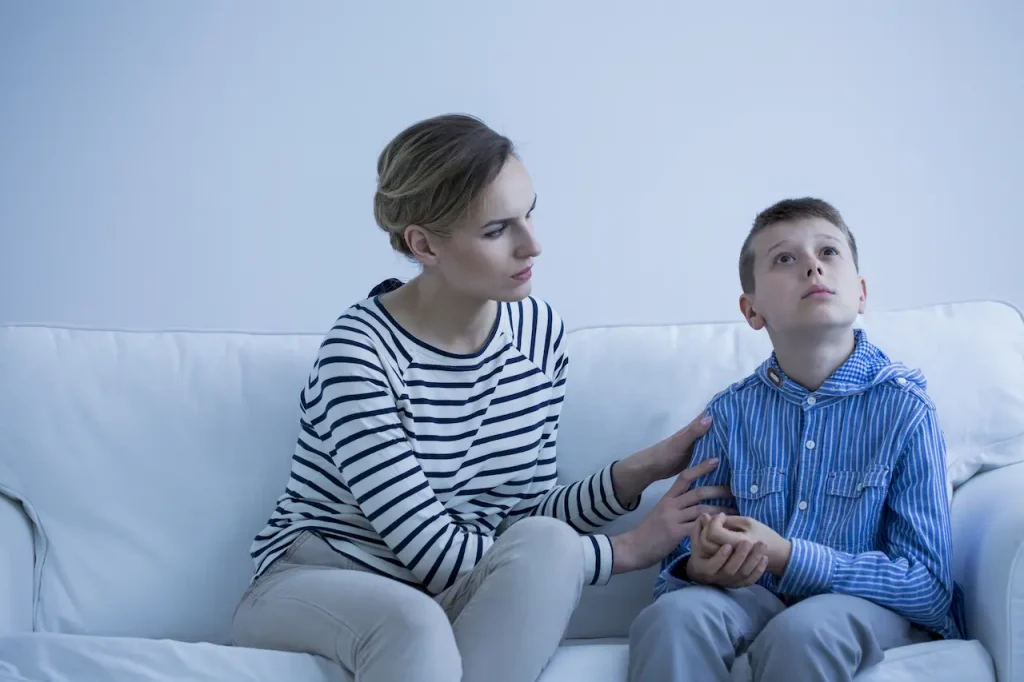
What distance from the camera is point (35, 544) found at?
5.32 ft

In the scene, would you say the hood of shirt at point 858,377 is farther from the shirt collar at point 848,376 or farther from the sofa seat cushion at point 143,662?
the sofa seat cushion at point 143,662

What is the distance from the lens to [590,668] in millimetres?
1287

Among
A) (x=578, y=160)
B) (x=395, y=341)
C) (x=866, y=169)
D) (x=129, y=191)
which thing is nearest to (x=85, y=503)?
(x=395, y=341)

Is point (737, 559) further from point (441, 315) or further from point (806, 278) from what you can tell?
point (441, 315)

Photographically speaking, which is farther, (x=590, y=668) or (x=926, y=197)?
(x=926, y=197)

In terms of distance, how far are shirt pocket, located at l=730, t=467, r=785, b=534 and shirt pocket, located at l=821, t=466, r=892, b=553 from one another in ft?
0.20

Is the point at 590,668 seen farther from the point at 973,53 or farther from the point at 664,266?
the point at 973,53

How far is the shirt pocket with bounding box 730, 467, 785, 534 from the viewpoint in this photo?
55.4 inches

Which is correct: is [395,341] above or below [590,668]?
above

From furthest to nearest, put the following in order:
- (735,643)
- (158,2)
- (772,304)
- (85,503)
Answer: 1. (158,2)
2. (85,503)
3. (772,304)
4. (735,643)

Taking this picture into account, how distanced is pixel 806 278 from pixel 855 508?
1.03 feet

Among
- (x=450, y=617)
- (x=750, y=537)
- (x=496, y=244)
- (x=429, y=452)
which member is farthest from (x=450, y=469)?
(x=750, y=537)

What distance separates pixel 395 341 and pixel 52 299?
1.01 metres

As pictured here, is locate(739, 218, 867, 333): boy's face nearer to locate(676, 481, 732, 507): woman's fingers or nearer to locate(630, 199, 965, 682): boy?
locate(630, 199, 965, 682): boy
